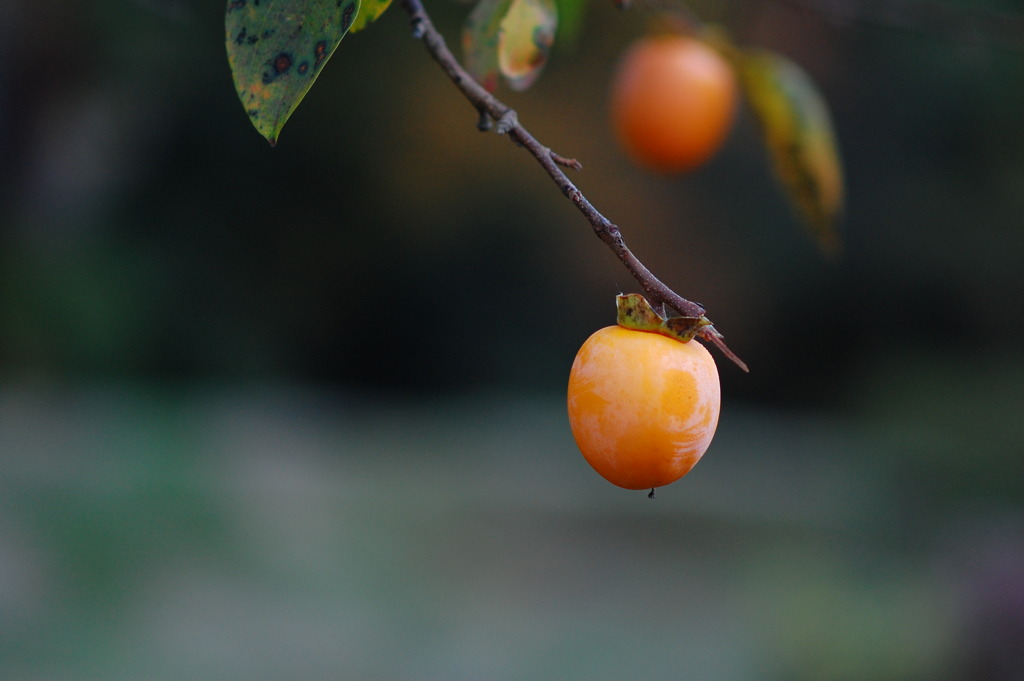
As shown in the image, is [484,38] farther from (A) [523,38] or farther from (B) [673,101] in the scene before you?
(B) [673,101]

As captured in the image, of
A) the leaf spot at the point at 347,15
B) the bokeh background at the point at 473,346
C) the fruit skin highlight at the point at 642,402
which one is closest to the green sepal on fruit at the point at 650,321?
the fruit skin highlight at the point at 642,402

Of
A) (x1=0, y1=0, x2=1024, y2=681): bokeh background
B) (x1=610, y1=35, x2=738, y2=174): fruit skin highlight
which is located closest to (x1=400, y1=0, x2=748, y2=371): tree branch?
(x1=610, y1=35, x2=738, y2=174): fruit skin highlight

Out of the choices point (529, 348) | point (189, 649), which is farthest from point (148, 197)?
point (189, 649)

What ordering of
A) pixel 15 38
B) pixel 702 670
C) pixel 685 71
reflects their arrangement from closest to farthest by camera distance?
pixel 685 71 < pixel 702 670 < pixel 15 38

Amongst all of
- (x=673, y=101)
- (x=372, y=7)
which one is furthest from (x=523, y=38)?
(x=673, y=101)

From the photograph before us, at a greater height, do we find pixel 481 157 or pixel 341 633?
pixel 481 157

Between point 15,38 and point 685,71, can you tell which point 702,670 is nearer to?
point 685,71
